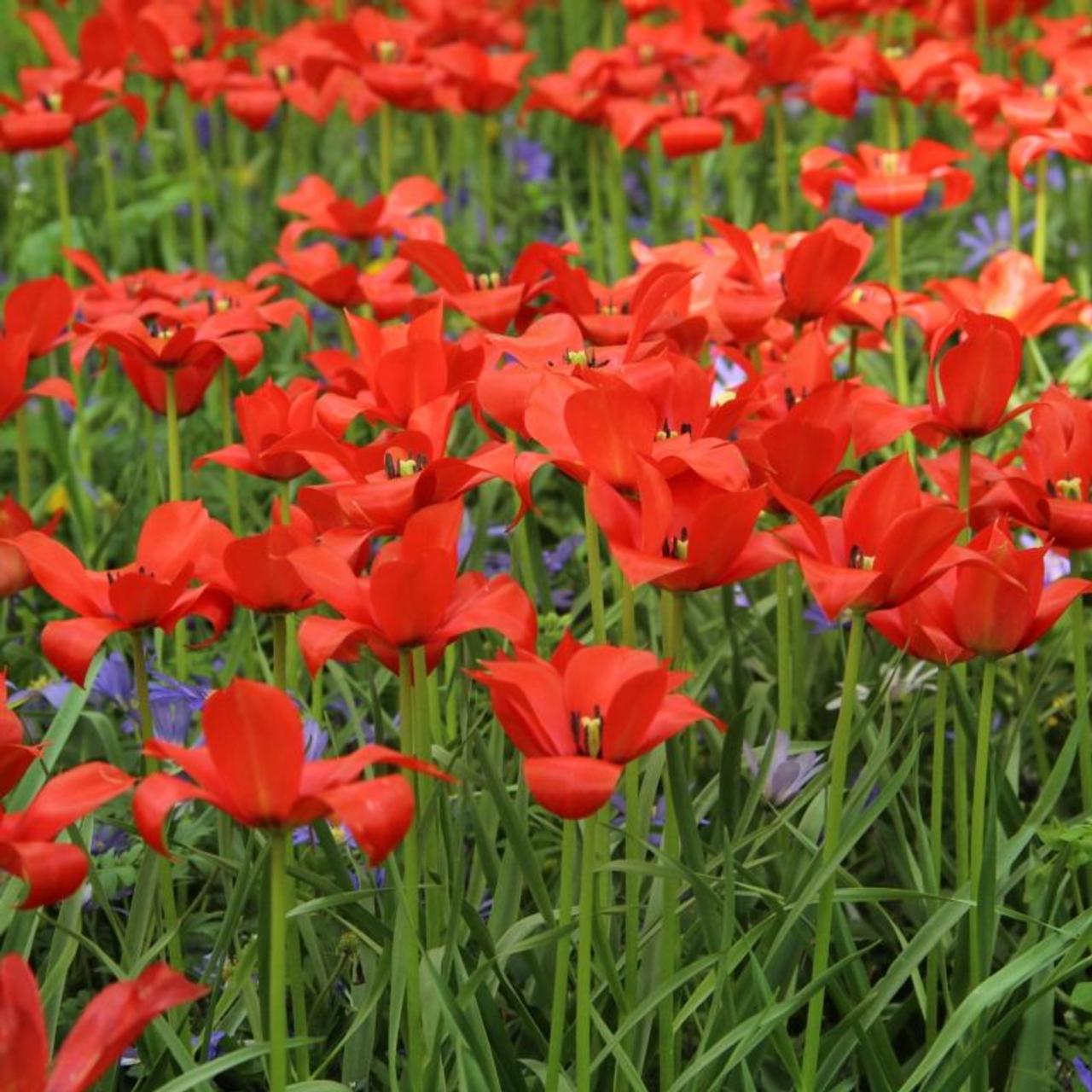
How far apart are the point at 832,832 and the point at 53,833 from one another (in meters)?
0.57

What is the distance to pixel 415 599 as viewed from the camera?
1.31 metres

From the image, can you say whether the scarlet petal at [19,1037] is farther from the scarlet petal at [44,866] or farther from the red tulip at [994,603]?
the red tulip at [994,603]

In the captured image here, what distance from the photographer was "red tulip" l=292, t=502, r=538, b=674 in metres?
1.31

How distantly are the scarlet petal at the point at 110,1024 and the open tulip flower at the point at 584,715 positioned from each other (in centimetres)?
25

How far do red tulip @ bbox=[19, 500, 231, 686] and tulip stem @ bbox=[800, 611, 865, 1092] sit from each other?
0.49 metres

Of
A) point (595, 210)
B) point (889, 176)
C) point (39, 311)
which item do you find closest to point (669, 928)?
point (39, 311)

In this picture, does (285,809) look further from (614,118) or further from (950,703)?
(614,118)

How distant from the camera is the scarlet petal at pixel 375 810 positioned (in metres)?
1.11

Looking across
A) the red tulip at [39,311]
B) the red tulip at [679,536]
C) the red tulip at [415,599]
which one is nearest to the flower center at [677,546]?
the red tulip at [679,536]

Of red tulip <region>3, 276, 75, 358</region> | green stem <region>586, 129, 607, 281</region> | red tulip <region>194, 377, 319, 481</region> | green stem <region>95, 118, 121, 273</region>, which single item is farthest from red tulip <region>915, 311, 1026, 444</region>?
green stem <region>95, 118, 121, 273</region>

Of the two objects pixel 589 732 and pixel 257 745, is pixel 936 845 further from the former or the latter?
pixel 257 745

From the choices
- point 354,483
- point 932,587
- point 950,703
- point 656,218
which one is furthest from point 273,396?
point 656,218

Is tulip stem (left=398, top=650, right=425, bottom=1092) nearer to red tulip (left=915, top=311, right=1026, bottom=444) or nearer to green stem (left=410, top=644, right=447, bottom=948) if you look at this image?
green stem (left=410, top=644, right=447, bottom=948)

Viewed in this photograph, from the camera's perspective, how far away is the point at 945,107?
Answer: 4262 millimetres
